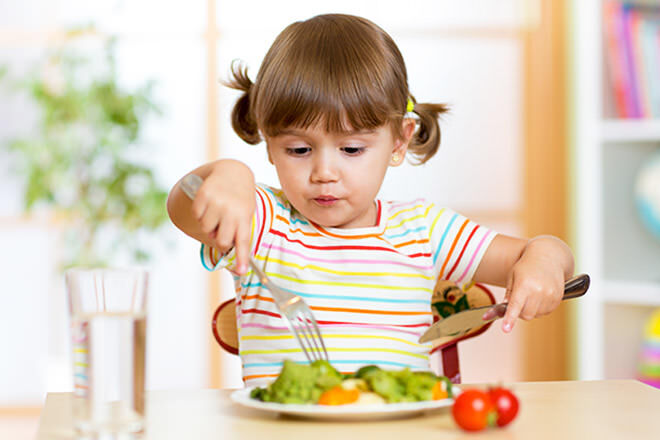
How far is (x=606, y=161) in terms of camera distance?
2789 millimetres

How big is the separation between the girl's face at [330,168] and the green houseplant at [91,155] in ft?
5.98

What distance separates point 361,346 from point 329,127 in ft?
0.98

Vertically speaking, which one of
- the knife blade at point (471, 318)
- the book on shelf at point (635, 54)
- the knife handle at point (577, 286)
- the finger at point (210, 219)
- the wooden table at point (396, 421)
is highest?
the book on shelf at point (635, 54)

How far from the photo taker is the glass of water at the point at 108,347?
2.30 ft

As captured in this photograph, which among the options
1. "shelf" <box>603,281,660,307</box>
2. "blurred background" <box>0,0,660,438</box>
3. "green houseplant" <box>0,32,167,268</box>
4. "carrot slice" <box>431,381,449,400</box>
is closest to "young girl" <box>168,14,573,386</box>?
"carrot slice" <box>431,381,449,400</box>

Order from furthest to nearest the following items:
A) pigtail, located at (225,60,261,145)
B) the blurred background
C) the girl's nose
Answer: the blurred background, pigtail, located at (225,60,261,145), the girl's nose

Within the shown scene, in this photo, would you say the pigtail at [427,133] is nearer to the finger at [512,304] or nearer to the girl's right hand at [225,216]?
the finger at [512,304]

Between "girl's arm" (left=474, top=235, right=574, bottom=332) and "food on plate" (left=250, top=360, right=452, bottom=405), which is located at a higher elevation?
"girl's arm" (left=474, top=235, right=574, bottom=332)

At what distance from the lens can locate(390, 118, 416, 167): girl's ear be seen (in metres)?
1.31

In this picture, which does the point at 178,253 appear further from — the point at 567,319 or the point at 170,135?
the point at 567,319

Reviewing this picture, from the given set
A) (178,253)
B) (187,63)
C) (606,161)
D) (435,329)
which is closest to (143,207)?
(178,253)

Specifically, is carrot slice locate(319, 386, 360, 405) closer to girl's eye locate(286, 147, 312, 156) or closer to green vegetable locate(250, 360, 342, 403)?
green vegetable locate(250, 360, 342, 403)

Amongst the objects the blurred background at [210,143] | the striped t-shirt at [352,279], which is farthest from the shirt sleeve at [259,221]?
the blurred background at [210,143]

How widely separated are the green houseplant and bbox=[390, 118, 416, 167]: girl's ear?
1723 mm
